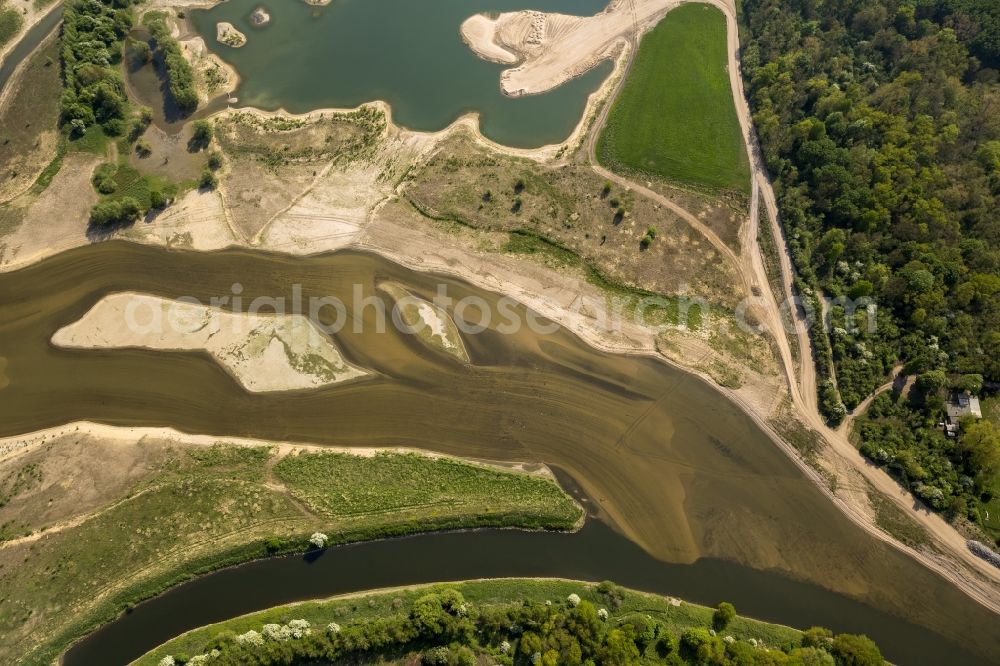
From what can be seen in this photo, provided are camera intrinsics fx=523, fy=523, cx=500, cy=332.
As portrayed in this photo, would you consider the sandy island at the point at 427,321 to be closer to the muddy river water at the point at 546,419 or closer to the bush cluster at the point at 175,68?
the muddy river water at the point at 546,419

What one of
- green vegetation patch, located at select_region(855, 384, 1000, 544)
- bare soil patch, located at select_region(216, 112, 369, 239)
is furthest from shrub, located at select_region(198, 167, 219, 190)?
green vegetation patch, located at select_region(855, 384, 1000, 544)

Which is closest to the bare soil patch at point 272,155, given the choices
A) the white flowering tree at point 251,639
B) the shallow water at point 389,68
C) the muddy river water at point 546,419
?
the shallow water at point 389,68

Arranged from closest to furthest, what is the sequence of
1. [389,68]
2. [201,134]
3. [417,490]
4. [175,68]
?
[417,490] < [201,134] < [175,68] < [389,68]

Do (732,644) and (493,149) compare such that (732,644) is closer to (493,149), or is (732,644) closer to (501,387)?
(501,387)

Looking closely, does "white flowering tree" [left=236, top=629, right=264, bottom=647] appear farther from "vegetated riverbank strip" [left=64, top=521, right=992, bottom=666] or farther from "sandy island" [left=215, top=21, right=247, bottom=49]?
"sandy island" [left=215, top=21, right=247, bottom=49]

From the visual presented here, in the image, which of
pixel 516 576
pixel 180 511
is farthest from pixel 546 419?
pixel 180 511

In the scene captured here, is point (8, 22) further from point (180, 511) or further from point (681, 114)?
point (681, 114)
